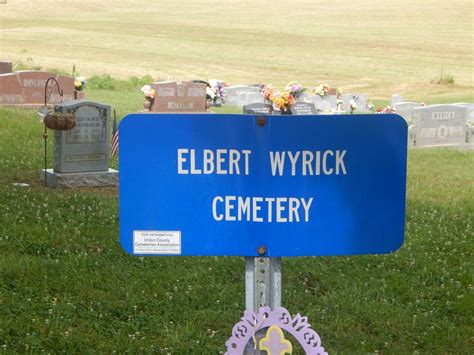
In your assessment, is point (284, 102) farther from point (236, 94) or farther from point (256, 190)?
point (256, 190)

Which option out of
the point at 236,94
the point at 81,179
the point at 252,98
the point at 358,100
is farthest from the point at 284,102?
the point at 236,94

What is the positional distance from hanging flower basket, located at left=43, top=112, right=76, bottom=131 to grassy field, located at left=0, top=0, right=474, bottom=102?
25.9 m

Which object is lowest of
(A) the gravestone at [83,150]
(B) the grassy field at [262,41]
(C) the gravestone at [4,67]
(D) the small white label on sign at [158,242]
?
(A) the gravestone at [83,150]

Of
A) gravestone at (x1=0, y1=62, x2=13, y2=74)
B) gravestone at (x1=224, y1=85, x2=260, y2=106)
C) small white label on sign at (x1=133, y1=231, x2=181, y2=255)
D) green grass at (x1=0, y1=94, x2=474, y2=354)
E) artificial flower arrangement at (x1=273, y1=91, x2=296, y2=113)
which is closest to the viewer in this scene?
small white label on sign at (x1=133, y1=231, x2=181, y2=255)

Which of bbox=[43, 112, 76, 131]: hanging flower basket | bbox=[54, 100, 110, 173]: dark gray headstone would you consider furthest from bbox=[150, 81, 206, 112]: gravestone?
bbox=[43, 112, 76, 131]: hanging flower basket

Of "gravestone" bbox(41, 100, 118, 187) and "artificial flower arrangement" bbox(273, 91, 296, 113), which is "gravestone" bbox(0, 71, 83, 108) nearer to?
"artificial flower arrangement" bbox(273, 91, 296, 113)

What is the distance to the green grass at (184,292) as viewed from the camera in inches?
218

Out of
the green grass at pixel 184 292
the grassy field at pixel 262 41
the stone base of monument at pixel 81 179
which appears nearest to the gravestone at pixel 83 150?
the stone base of monument at pixel 81 179

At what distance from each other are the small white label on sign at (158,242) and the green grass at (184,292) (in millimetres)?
2409

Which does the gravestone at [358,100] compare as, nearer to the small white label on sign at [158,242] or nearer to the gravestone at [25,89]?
the gravestone at [25,89]

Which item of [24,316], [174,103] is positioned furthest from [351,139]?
[174,103]

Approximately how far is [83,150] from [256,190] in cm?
883

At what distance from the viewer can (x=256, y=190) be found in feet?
9.82

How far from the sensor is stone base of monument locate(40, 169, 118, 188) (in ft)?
36.7
